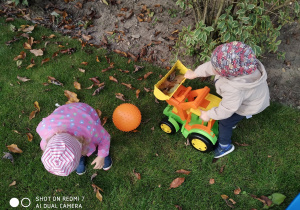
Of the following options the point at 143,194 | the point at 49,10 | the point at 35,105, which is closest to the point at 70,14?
the point at 49,10

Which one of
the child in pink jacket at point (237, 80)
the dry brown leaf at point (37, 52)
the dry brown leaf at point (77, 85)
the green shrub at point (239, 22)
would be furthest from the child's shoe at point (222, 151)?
the dry brown leaf at point (37, 52)

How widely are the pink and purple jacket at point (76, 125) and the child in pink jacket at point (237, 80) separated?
3.66 ft

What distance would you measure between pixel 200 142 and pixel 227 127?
38 centimetres

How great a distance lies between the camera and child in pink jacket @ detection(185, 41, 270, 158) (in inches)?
80.6

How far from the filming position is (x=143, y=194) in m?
2.96

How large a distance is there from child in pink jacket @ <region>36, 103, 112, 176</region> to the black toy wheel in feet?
2.79

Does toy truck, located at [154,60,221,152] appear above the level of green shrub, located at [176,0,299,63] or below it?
below

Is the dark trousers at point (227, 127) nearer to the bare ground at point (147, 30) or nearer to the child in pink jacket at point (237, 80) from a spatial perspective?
the child in pink jacket at point (237, 80)

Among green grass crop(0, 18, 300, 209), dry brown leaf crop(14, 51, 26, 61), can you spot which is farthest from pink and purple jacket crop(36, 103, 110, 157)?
dry brown leaf crop(14, 51, 26, 61)

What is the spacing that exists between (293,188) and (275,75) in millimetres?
1675

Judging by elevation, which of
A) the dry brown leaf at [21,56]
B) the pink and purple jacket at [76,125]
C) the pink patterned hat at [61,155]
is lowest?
the dry brown leaf at [21,56]

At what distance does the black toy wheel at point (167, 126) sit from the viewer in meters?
3.12

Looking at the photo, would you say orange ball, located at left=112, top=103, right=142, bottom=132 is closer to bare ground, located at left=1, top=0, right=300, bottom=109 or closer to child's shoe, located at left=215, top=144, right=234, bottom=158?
child's shoe, located at left=215, top=144, right=234, bottom=158

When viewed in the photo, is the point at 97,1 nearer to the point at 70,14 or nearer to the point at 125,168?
the point at 70,14
